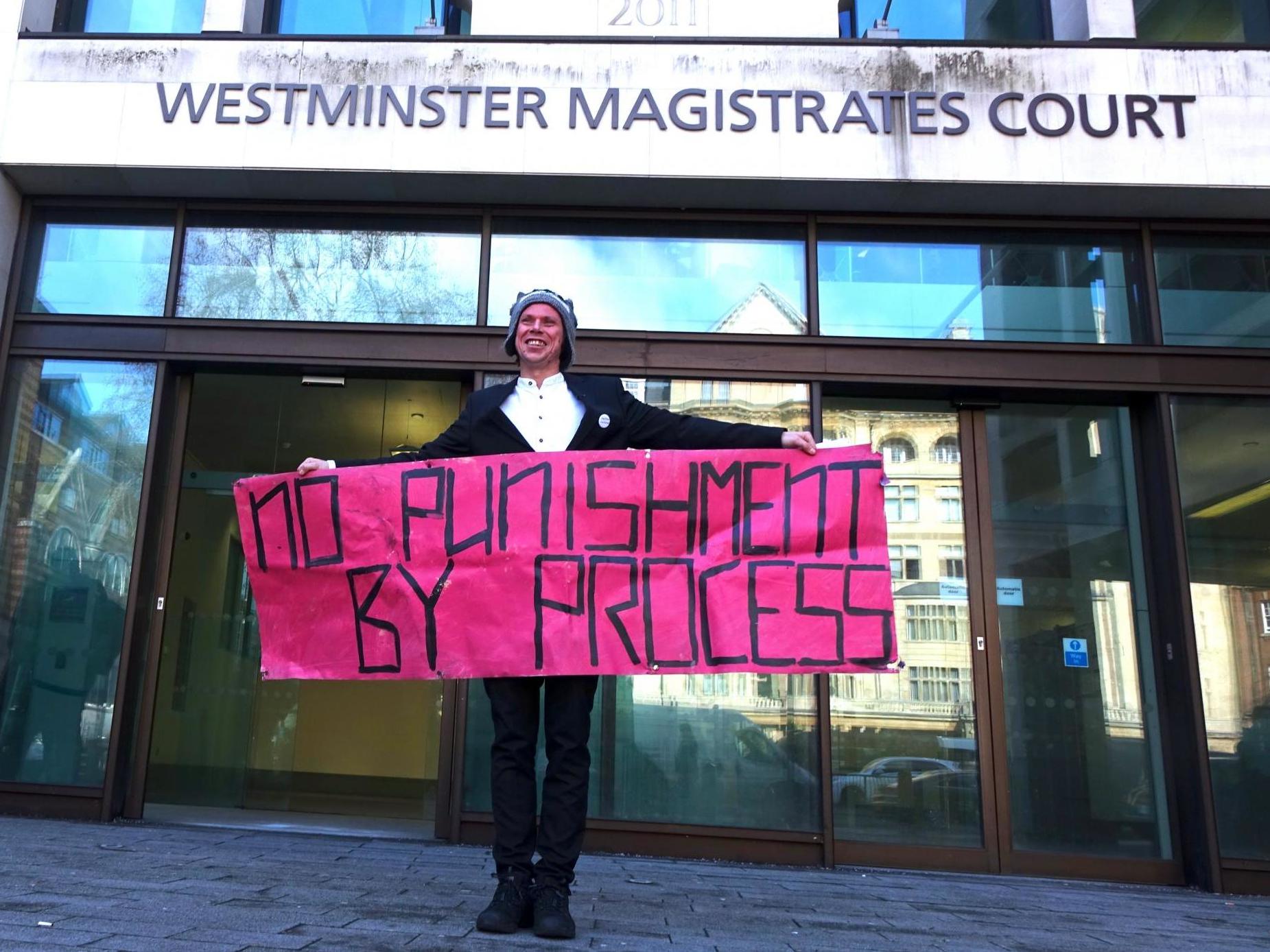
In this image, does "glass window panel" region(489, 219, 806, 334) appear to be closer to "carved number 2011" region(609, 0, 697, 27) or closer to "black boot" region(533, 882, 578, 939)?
"carved number 2011" region(609, 0, 697, 27)

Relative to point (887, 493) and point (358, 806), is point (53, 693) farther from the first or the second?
point (887, 493)

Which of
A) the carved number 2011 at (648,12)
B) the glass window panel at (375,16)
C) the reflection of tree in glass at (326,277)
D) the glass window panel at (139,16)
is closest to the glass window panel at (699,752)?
the reflection of tree in glass at (326,277)

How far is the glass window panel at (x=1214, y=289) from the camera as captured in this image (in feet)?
20.9

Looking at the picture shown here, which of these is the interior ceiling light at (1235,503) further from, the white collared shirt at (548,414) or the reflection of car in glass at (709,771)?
the white collared shirt at (548,414)

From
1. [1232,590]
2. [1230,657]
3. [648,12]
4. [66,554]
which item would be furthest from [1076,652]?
[66,554]

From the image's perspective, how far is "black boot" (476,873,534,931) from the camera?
3.24m

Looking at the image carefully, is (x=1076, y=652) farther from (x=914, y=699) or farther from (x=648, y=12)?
(x=648, y=12)

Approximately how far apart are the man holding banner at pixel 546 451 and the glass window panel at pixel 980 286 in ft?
9.03

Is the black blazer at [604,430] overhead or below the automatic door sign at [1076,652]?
overhead

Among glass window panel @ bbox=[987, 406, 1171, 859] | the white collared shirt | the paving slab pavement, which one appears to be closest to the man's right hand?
the white collared shirt

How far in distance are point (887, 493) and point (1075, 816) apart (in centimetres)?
221

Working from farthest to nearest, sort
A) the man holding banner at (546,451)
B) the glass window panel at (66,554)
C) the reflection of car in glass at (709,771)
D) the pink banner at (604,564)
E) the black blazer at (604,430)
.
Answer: the glass window panel at (66,554) → the reflection of car in glass at (709,771) → the pink banner at (604,564) → the black blazer at (604,430) → the man holding banner at (546,451)

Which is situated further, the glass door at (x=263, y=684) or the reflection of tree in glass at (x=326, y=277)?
the glass door at (x=263, y=684)

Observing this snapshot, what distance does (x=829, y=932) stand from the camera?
3650mm
